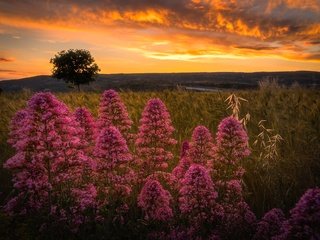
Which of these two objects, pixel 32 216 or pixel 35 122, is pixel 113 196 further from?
pixel 35 122

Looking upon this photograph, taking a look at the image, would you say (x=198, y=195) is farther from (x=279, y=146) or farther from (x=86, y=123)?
(x=279, y=146)

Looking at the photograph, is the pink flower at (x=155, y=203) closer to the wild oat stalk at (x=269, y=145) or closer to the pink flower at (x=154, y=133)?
the pink flower at (x=154, y=133)

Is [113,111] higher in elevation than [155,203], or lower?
higher

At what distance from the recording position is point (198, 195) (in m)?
4.49

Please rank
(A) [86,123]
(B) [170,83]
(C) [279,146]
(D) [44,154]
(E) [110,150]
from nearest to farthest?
(D) [44,154]
(E) [110,150]
(A) [86,123]
(C) [279,146]
(B) [170,83]

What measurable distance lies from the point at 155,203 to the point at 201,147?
1.25 m

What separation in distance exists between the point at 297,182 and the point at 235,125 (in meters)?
1.49

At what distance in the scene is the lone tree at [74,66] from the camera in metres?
90.1

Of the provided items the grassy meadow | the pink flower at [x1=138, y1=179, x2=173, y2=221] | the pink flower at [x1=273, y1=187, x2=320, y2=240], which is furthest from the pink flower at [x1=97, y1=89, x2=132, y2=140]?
the pink flower at [x1=273, y1=187, x2=320, y2=240]

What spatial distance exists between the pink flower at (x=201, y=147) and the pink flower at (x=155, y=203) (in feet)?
3.28

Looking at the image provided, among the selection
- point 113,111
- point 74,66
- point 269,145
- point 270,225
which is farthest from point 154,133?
point 74,66

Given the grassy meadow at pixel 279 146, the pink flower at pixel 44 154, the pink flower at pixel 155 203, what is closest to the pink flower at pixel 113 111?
the pink flower at pixel 44 154

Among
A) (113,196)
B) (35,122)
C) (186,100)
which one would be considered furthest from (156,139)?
(186,100)

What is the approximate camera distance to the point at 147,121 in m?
6.26
